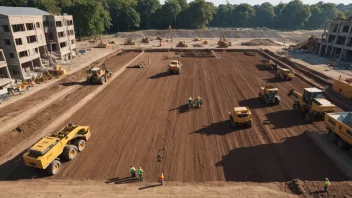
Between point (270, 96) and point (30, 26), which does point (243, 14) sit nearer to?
point (30, 26)

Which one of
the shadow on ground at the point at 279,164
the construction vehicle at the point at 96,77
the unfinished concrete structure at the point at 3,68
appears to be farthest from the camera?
the construction vehicle at the point at 96,77

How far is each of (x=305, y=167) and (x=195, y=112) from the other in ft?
35.0

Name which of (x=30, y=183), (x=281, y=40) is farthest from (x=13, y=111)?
(x=281, y=40)

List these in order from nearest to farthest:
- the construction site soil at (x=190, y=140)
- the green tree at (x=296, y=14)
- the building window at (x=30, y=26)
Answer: the construction site soil at (x=190, y=140), the building window at (x=30, y=26), the green tree at (x=296, y=14)

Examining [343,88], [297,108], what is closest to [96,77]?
[297,108]

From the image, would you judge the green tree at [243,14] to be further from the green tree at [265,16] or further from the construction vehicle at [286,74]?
→ the construction vehicle at [286,74]

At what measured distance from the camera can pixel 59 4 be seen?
265 ft

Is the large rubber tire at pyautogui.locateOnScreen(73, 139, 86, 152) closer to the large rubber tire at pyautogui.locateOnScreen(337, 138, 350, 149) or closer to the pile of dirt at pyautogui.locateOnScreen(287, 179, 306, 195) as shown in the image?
the pile of dirt at pyautogui.locateOnScreen(287, 179, 306, 195)

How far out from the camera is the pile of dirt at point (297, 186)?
39.9 ft

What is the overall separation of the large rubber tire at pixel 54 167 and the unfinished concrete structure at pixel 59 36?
34.3 metres

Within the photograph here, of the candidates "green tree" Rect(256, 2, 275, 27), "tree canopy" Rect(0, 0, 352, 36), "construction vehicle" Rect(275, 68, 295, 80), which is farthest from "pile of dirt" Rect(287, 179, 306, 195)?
"green tree" Rect(256, 2, 275, 27)

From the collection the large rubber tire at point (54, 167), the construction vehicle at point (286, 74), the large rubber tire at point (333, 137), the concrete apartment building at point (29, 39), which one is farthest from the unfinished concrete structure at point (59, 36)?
the large rubber tire at point (333, 137)

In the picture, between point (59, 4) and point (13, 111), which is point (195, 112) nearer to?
point (13, 111)

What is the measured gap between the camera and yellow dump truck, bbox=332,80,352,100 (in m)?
25.5
